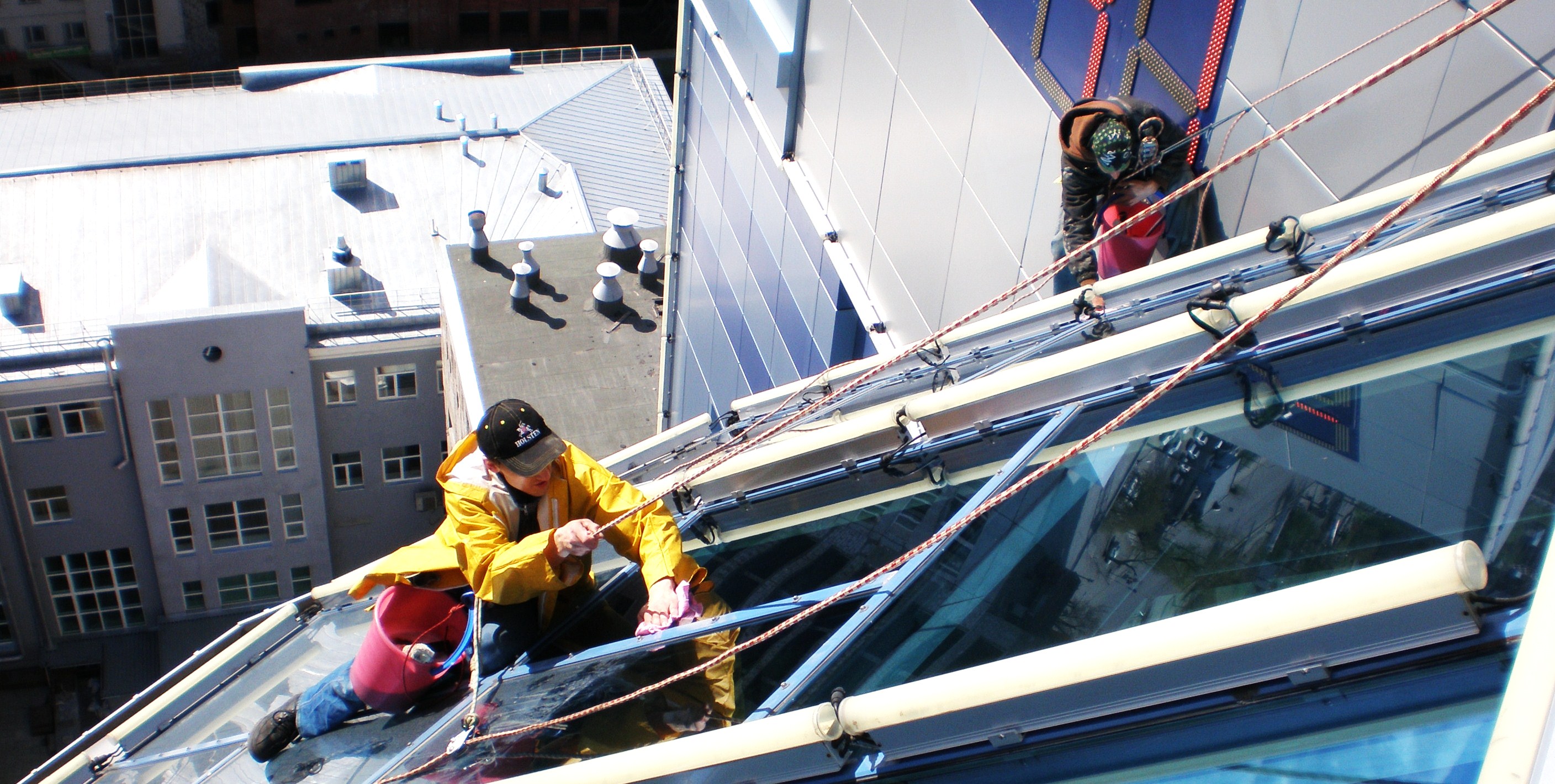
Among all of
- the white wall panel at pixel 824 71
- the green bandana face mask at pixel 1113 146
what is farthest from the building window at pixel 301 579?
the green bandana face mask at pixel 1113 146

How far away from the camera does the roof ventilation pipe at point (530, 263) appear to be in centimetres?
2716

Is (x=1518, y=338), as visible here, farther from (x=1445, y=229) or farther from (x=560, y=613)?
(x=560, y=613)

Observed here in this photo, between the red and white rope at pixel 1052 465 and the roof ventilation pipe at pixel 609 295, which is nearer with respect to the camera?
the red and white rope at pixel 1052 465

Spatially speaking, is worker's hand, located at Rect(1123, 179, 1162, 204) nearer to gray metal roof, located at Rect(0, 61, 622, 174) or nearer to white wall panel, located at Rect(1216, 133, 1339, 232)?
white wall panel, located at Rect(1216, 133, 1339, 232)

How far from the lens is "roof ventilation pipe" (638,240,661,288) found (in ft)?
93.8

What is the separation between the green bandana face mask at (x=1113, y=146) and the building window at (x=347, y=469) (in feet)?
97.7

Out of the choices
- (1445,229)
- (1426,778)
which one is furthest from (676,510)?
(1426,778)

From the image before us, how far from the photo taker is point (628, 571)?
6.61 m

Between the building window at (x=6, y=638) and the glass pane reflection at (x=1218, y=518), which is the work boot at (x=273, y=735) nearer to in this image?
the glass pane reflection at (x=1218, y=518)

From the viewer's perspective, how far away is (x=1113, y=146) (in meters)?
6.89

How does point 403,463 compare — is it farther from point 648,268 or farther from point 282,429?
point 648,268

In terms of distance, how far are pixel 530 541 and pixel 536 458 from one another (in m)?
0.44

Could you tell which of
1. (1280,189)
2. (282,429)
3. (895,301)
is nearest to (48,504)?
(282,429)

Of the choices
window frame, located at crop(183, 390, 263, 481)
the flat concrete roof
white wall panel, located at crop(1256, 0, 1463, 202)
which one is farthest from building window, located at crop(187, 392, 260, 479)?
white wall panel, located at crop(1256, 0, 1463, 202)
